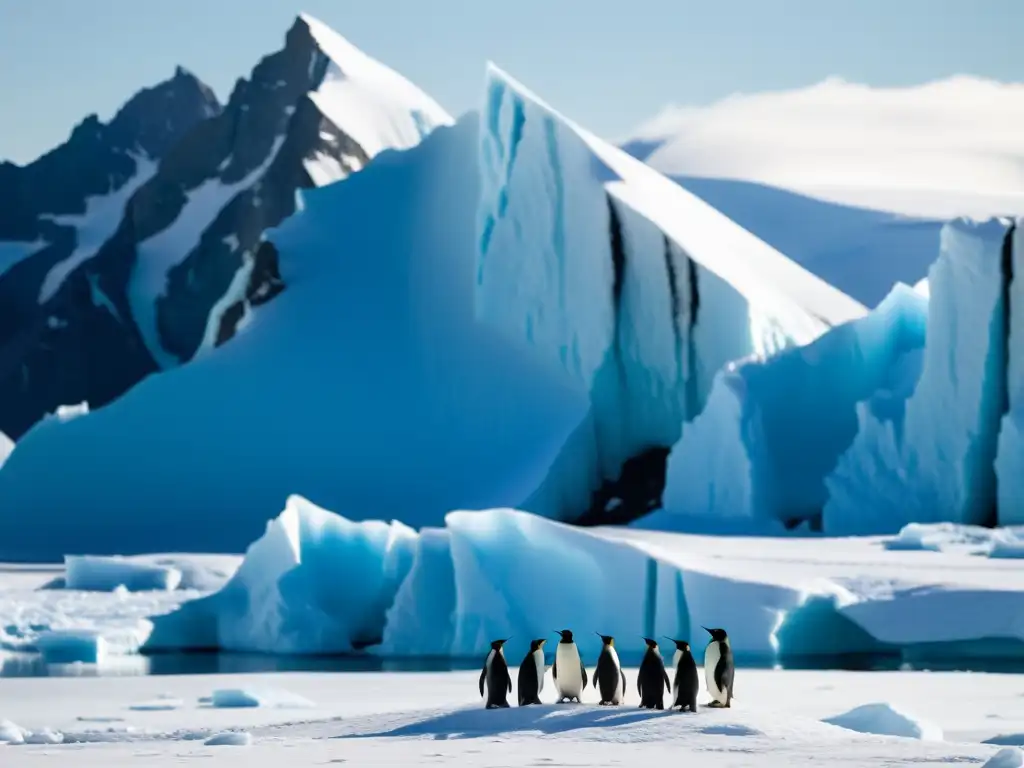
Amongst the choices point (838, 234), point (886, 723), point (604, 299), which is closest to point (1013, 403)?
point (604, 299)

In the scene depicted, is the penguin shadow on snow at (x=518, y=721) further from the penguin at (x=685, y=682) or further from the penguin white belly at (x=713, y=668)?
the penguin white belly at (x=713, y=668)

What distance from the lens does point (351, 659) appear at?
19.2 meters

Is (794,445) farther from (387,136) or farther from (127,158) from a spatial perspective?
(127,158)

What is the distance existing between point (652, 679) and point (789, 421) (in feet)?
55.9

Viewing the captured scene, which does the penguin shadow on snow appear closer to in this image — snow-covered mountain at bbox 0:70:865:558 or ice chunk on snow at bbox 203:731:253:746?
ice chunk on snow at bbox 203:731:253:746

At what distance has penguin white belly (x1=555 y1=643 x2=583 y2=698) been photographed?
36.5ft

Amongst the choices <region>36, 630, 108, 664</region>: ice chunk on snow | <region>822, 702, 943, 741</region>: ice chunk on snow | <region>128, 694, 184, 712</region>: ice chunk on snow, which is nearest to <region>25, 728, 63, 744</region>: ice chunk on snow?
<region>128, 694, 184, 712</region>: ice chunk on snow

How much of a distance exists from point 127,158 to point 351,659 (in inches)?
3039

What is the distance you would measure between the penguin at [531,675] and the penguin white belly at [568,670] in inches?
4.5

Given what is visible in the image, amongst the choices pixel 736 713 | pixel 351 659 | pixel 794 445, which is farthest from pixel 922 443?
pixel 736 713

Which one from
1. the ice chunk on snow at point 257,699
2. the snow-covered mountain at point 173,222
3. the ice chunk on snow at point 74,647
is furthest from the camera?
the snow-covered mountain at point 173,222

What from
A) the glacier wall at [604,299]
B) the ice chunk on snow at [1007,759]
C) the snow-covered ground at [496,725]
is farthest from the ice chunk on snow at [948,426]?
the ice chunk on snow at [1007,759]

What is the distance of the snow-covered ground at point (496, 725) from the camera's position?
8906 mm

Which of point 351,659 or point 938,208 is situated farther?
point 938,208
